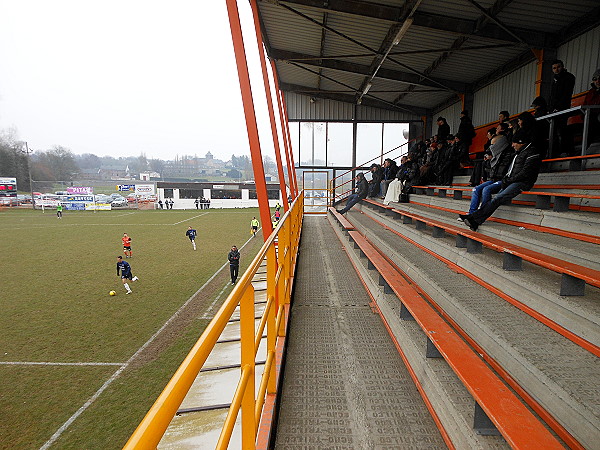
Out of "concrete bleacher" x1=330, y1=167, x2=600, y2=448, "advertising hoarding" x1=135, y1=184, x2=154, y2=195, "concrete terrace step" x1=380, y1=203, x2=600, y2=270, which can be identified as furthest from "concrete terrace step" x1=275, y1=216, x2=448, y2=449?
"advertising hoarding" x1=135, y1=184, x2=154, y2=195

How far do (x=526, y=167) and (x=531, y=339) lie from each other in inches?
109

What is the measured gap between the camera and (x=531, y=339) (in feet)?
7.21

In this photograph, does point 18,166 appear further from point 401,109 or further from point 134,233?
point 401,109

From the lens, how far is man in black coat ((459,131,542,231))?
4.21m

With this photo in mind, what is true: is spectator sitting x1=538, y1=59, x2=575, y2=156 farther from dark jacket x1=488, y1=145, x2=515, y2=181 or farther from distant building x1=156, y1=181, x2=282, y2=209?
distant building x1=156, y1=181, x2=282, y2=209

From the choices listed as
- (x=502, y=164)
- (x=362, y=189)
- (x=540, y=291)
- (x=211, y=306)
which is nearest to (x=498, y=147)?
(x=502, y=164)

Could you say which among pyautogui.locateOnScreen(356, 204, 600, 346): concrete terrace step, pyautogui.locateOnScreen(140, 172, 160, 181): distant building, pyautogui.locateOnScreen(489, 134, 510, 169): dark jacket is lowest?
pyautogui.locateOnScreen(356, 204, 600, 346): concrete terrace step

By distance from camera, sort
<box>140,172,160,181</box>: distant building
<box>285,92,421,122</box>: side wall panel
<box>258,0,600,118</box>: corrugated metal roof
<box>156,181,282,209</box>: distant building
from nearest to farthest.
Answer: <box>258,0,600,118</box>: corrugated metal roof < <box>285,92,421,122</box>: side wall panel < <box>156,181,282,209</box>: distant building < <box>140,172,160,181</box>: distant building

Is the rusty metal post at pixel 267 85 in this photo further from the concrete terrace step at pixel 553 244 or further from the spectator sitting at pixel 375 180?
the concrete terrace step at pixel 553 244

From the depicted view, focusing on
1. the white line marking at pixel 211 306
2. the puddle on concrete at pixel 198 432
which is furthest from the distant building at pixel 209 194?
the puddle on concrete at pixel 198 432

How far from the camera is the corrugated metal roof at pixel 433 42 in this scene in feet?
28.6

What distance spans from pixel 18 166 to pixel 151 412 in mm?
77930

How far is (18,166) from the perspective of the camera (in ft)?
198

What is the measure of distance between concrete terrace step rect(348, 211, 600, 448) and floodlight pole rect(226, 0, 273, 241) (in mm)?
3314
